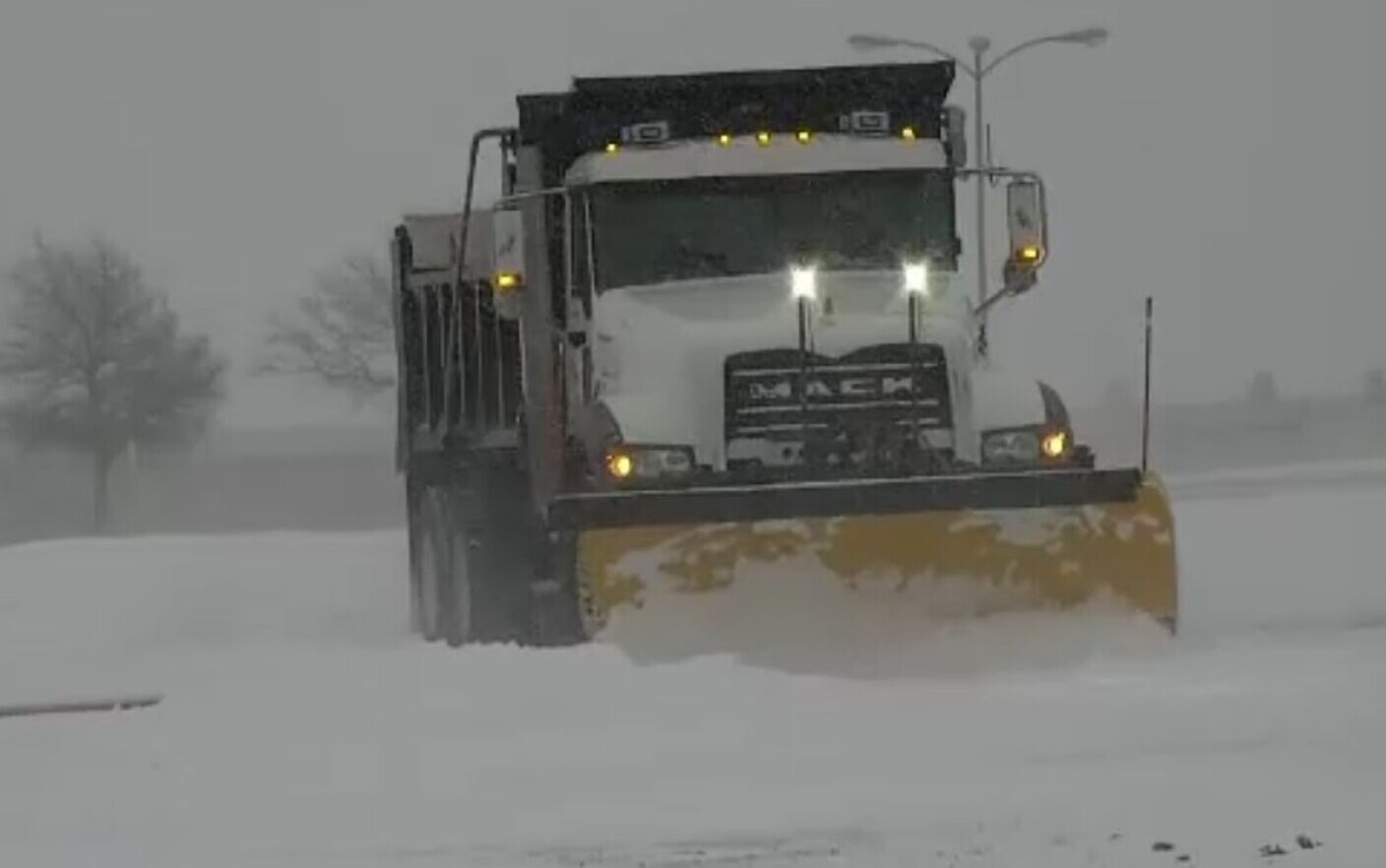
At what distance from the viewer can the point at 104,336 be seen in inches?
2657

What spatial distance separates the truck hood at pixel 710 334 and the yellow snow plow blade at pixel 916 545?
0.76m

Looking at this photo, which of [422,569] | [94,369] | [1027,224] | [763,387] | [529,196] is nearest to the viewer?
[763,387]

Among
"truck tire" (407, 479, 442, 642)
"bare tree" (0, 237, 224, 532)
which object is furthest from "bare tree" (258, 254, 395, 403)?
"truck tire" (407, 479, 442, 642)

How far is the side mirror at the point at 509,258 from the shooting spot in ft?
45.4

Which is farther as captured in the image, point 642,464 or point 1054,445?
point 1054,445

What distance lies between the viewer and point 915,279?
13242mm

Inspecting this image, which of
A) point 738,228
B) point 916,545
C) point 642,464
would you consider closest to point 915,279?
point 738,228

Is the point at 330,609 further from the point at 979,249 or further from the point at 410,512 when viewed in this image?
the point at 979,249

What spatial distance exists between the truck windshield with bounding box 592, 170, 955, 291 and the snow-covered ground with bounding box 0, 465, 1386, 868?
2376 millimetres

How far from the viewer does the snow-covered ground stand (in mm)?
7926

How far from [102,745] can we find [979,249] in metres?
5.96

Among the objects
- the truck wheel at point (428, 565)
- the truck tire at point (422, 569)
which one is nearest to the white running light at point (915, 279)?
the truck wheel at point (428, 565)

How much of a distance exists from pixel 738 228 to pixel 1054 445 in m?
2.05

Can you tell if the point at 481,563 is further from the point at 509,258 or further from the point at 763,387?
the point at 763,387
